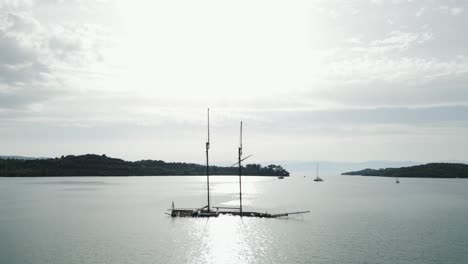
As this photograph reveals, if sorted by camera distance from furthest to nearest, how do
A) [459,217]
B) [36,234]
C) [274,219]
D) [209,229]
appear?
[459,217]
[274,219]
[209,229]
[36,234]

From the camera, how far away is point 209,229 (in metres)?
93.7

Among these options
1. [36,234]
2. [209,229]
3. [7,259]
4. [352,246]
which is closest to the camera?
[7,259]

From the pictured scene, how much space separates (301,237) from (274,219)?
2717cm

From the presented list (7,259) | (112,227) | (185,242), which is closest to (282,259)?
(185,242)

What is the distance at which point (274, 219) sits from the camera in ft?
359

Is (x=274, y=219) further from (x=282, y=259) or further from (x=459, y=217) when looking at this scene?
(x=459, y=217)

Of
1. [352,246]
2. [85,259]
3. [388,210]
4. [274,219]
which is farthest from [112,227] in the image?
[388,210]

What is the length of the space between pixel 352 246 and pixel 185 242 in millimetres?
31054

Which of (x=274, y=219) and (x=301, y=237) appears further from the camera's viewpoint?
(x=274, y=219)

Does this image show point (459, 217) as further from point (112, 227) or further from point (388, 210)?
point (112, 227)

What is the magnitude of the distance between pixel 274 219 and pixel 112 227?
138ft

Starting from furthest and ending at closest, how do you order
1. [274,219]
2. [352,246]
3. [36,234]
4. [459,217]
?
[459,217] → [274,219] → [36,234] → [352,246]

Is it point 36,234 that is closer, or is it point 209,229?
point 36,234

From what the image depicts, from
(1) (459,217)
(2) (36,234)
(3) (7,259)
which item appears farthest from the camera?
(1) (459,217)
